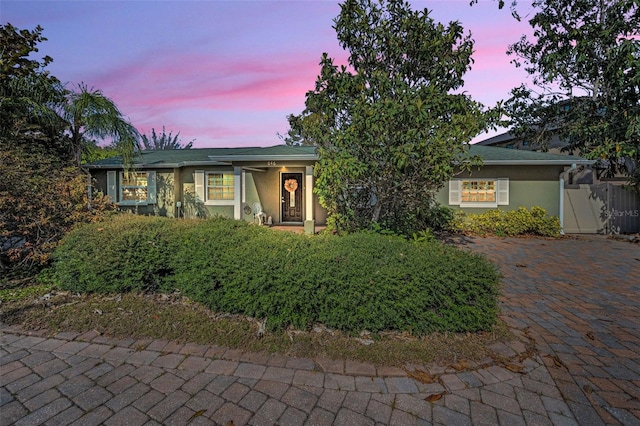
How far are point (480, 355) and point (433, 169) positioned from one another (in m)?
2.68

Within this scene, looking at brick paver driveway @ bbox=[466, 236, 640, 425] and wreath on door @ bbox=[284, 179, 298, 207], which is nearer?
brick paver driveway @ bbox=[466, 236, 640, 425]

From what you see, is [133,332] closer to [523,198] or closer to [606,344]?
[606,344]

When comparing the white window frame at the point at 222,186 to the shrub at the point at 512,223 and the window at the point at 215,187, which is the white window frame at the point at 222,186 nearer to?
the window at the point at 215,187

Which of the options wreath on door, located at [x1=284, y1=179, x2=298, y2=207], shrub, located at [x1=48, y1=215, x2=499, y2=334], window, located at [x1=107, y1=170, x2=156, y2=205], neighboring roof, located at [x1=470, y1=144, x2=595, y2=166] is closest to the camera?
shrub, located at [x1=48, y1=215, x2=499, y2=334]

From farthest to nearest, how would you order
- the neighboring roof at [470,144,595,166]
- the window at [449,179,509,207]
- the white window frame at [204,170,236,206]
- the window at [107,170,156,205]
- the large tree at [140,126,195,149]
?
the large tree at [140,126,195,149]
the window at [107,170,156,205]
the white window frame at [204,170,236,206]
the window at [449,179,509,207]
the neighboring roof at [470,144,595,166]

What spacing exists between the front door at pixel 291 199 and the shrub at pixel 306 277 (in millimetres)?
7963

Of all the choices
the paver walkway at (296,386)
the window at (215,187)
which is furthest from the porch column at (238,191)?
the paver walkway at (296,386)

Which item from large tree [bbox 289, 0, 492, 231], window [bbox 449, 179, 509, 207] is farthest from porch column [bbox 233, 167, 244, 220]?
window [bbox 449, 179, 509, 207]

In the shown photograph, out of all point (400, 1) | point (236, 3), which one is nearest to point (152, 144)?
point (236, 3)

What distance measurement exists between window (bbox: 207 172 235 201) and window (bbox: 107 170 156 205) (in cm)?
263

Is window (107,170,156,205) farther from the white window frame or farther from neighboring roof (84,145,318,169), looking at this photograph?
the white window frame

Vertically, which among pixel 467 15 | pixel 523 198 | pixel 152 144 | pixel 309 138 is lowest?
pixel 523 198

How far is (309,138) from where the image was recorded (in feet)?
17.9

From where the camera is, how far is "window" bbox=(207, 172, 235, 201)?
A: 37.9 ft
